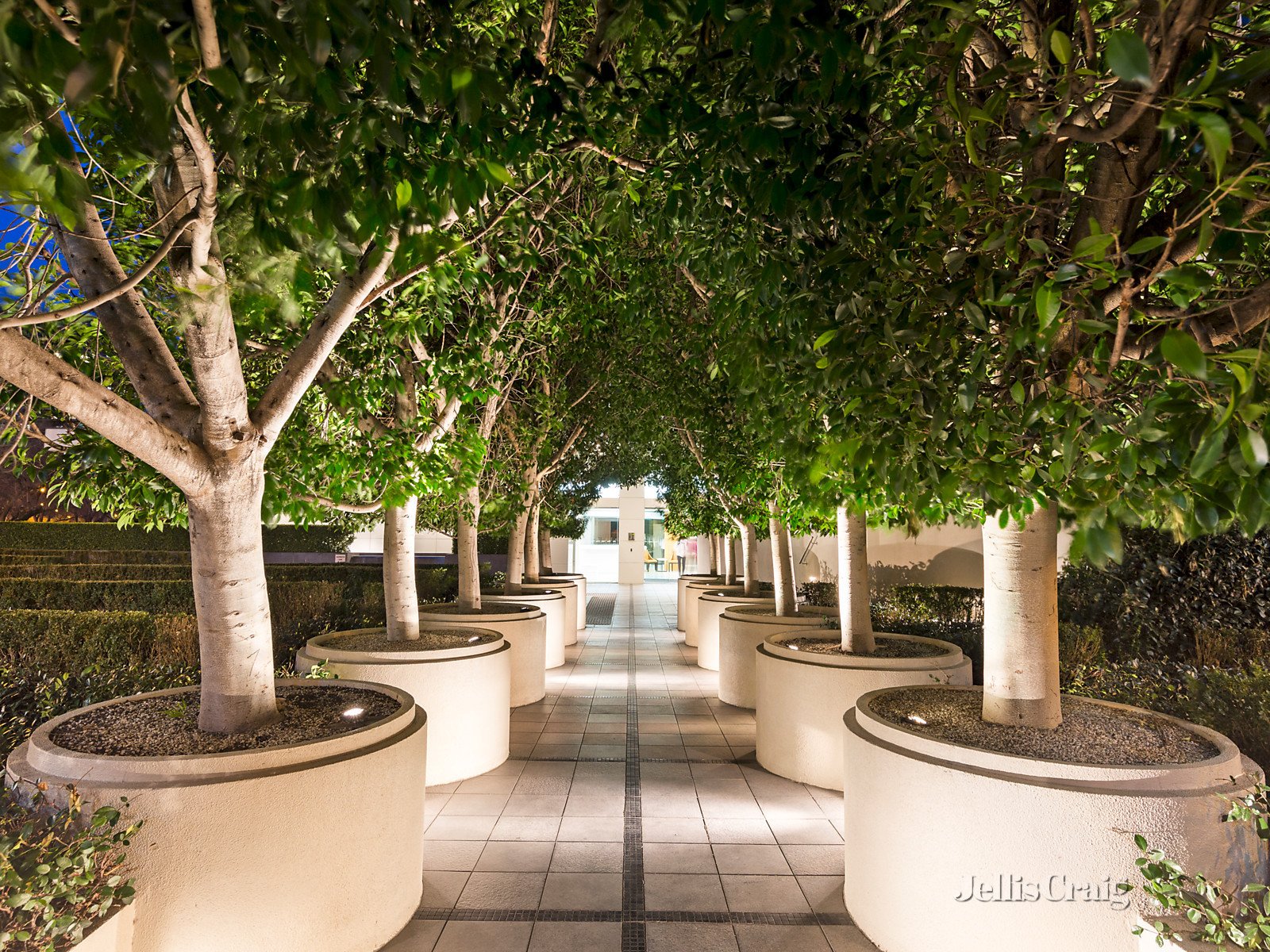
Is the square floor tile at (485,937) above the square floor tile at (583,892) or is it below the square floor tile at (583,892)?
above

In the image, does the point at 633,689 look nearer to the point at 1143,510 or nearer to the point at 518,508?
the point at 518,508

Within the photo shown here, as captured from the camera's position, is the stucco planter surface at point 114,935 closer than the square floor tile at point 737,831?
Yes

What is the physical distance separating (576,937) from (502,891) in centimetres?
66

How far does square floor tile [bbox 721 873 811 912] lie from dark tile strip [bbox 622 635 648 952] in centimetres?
51

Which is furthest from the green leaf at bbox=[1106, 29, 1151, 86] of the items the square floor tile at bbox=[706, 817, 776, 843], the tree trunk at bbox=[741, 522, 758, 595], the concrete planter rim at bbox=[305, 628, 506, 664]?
the tree trunk at bbox=[741, 522, 758, 595]

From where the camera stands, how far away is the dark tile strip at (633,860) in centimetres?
371

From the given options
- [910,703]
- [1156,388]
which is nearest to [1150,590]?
[910,703]

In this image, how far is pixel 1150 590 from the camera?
834cm

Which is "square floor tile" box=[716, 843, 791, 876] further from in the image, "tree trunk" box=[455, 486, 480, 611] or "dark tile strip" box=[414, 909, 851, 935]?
"tree trunk" box=[455, 486, 480, 611]

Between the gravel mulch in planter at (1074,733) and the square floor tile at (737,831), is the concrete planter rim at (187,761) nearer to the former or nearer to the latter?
the square floor tile at (737,831)

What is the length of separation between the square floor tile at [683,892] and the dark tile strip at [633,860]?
0.06 meters

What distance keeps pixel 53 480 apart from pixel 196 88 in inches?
140

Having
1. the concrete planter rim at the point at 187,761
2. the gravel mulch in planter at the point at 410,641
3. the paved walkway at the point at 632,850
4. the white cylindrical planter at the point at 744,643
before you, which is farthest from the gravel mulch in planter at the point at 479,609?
the concrete planter rim at the point at 187,761

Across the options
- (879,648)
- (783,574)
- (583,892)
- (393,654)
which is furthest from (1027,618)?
(783,574)
